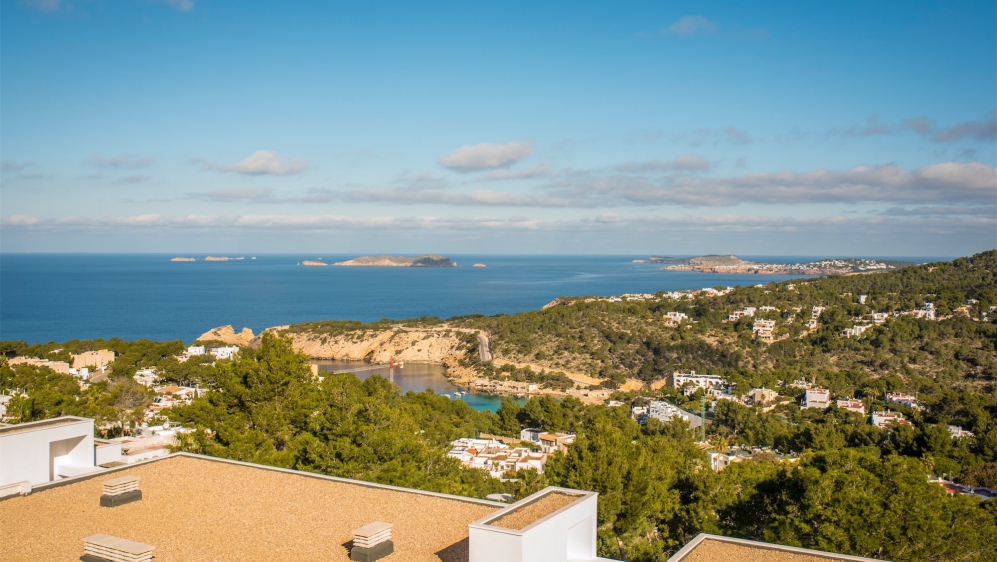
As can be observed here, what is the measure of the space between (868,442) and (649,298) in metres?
36.9

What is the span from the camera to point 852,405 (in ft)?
87.3

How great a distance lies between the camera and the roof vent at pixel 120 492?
20.6 feet

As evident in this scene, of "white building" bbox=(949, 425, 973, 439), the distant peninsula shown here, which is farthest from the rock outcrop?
the distant peninsula

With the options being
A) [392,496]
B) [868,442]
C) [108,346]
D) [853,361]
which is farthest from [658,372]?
[392,496]

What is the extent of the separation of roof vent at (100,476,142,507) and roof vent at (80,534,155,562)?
4.87 feet

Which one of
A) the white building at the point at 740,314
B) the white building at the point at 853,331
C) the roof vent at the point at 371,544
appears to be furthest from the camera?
the white building at the point at 740,314

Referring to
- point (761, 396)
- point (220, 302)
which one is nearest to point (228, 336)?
point (761, 396)

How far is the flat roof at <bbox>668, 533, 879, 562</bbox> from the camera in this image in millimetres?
5043

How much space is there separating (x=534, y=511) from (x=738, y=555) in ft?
4.96

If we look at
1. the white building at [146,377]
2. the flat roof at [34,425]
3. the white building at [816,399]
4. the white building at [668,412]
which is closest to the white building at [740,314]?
Result: the white building at [816,399]

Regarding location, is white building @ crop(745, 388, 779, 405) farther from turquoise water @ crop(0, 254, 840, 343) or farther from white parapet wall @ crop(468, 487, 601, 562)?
turquoise water @ crop(0, 254, 840, 343)

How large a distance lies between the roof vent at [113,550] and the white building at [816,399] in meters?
26.8

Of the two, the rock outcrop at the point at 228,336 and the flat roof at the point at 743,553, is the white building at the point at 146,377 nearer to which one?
the rock outcrop at the point at 228,336

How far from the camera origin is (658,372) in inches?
1583
